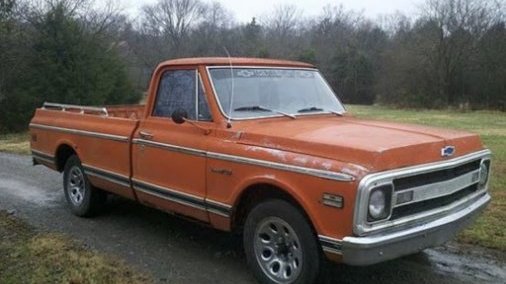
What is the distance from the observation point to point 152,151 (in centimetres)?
582

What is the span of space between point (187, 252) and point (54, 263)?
127 cm

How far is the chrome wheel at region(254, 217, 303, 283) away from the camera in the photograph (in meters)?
4.50

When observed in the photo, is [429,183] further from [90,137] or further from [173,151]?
[90,137]

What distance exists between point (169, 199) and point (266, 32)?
7359 cm

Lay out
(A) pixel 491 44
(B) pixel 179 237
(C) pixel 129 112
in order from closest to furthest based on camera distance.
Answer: (B) pixel 179 237 → (C) pixel 129 112 → (A) pixel 491 44

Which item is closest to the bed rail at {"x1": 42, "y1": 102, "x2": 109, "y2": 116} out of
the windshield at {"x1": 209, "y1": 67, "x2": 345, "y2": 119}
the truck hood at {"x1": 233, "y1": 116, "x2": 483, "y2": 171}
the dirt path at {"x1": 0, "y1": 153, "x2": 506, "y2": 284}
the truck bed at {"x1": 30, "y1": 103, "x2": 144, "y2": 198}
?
the truck bed at {"x1": 30, "y1": 103, "x2": 144, "y2": 198}

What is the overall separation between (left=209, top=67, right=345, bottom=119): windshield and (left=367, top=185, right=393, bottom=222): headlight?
1695 millimetres

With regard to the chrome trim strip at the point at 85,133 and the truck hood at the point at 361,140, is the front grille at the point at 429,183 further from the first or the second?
the chrome trim strip at the point at 85,133

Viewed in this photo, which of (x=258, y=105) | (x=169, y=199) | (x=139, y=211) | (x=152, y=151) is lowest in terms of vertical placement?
(x=139, y=211)

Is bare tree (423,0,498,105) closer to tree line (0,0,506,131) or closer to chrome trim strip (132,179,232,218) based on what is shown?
tree line (0,0,506,131)

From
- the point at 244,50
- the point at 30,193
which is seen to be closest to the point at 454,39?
the point at 244,50

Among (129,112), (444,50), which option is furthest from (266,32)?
A: (129,112)

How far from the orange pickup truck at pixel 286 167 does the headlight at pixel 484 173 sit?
3 cm

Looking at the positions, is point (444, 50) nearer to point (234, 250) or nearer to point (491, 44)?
point (491, 44)
